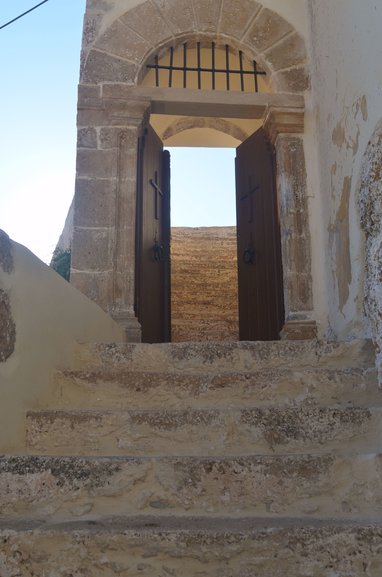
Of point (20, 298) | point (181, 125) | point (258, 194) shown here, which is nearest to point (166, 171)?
point (258, 194)

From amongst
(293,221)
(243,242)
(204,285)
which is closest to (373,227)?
(293,221)

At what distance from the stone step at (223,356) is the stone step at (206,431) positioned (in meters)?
0.52

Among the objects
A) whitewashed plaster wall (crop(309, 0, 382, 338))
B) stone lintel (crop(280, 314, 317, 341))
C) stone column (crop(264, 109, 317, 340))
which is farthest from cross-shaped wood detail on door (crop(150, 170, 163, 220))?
stone lintel (crop(280, 314, 317, 341))

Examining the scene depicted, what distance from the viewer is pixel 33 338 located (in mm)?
2148

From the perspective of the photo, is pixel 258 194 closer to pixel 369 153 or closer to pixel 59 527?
pixel 369 153

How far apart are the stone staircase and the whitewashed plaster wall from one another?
1.24 meters

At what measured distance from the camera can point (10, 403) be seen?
6.29 feet

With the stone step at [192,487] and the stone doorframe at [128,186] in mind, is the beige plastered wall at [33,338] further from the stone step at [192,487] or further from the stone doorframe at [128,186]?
the stone doorframe at [128,186]

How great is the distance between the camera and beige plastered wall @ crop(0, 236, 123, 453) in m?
1.93

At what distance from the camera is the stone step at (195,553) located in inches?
57.4

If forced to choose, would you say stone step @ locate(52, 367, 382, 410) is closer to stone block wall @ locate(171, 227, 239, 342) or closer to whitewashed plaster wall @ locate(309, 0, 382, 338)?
whitewashed plaster wall @ locate(309, 0, 382, 338)

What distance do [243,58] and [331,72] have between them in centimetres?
123

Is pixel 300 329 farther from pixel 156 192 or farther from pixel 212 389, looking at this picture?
pixel 212 389

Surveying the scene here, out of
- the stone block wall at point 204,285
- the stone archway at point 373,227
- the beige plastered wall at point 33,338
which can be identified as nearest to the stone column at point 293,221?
the beige plastered wall at point 33,338
